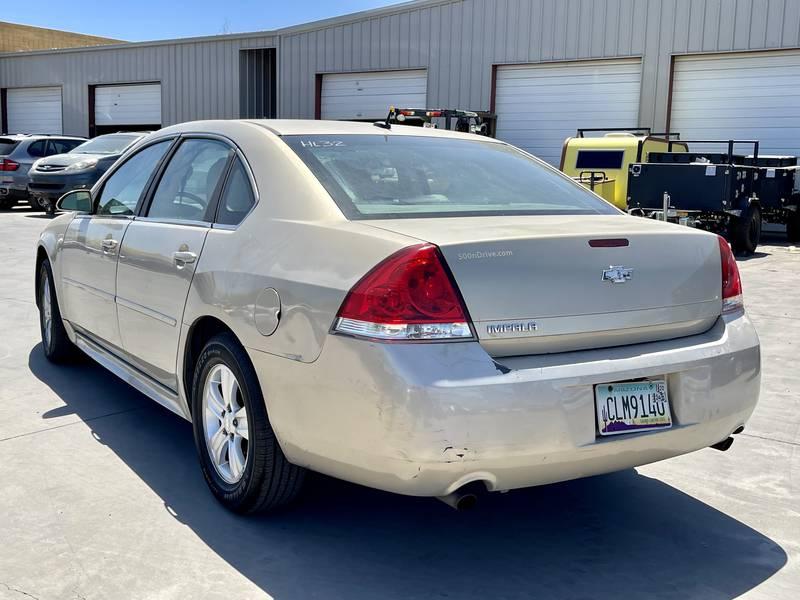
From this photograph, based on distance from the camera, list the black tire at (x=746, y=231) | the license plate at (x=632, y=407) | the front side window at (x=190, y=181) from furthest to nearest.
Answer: the black tire at (x=746, y=231), the front side window at (x=190, y=181), the license plate at (x=632, y=407)

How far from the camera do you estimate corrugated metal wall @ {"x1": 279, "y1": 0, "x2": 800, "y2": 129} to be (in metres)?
17.9

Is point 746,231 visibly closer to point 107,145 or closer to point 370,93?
point 107,145

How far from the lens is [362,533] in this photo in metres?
3.35

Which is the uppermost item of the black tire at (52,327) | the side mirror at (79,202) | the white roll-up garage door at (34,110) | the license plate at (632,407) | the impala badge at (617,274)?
the white roll-up garage door at (34,110)

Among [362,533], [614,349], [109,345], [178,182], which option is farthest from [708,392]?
[109,345]

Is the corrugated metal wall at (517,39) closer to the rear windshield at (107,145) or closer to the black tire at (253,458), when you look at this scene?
the rear windshield at (107,145)

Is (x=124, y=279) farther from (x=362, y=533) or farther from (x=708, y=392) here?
(x=708, y=392)

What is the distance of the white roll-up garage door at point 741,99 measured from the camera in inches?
696

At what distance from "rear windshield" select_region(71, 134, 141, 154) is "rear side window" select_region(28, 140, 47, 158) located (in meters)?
1.36

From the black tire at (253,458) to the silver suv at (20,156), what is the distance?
684 inches

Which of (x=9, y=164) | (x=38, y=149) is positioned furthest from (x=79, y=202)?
(x=38, y=149)

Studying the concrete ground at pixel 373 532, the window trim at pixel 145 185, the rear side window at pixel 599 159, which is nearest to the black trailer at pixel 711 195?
the rear side window at pixel 599 159

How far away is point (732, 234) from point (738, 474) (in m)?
10.4

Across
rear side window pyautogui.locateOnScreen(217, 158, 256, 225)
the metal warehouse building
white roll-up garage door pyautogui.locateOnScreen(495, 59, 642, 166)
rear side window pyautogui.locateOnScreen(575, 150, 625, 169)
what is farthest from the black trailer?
rear side window pyautogui.locateOnScreen(217, 158, 256, 225)
